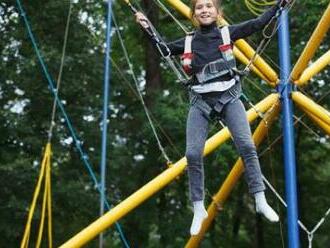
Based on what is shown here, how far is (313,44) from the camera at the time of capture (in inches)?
215

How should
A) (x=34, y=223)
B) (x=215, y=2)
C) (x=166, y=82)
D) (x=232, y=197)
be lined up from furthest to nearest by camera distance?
(x=232, y=197) → (x=166, y=82) → (x=34, y=223) → (x=215, y=2)

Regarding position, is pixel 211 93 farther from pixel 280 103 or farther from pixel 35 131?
pixel 35 131

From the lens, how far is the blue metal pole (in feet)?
17.0

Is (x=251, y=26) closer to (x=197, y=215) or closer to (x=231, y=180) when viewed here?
(x=197, y=215)

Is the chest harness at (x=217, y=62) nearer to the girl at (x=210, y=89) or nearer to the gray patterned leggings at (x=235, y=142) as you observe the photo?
the girl at (x=210, y=89)

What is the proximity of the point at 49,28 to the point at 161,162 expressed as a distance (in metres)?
2.99

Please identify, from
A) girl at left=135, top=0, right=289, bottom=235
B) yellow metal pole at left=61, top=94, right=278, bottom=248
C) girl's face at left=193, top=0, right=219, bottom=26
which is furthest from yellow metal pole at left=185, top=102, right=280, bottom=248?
girl's face at left=193, top=0, right=219, bottom=26

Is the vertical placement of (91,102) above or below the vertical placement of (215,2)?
above

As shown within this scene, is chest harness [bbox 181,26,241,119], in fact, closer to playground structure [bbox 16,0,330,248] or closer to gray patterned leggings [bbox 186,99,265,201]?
gray patterned leggings [bbox 186,99,265,201]

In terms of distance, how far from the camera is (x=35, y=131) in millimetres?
12367

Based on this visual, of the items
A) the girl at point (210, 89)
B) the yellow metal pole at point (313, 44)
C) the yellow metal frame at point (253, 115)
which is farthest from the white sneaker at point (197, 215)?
the yellow metal pole at point (313, 44)

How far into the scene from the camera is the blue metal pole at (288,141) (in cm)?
517

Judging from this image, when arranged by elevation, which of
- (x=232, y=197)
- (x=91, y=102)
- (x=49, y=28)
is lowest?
(x=232, y=197)

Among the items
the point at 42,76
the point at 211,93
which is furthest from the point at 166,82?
the point at 211,93
